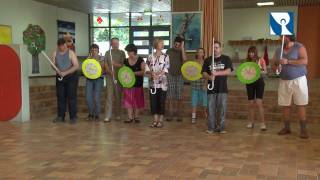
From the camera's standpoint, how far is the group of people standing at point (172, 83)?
5.63m

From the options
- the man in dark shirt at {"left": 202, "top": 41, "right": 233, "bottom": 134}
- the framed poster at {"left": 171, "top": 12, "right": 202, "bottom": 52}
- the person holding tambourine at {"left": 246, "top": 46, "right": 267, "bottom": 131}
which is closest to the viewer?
the man in dark shirt at {"left": 202, "top": 41, "right": 233, "bottom": 134}

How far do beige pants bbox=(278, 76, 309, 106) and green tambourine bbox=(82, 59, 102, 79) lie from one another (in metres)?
3.22

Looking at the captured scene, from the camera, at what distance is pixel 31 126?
6.59 metres

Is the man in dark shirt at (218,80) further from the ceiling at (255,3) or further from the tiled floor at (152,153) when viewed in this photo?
the ceiling at (255,3)

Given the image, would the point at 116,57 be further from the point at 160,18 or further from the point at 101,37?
the point at 101,37

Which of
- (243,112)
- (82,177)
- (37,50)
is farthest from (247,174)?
(37,50)

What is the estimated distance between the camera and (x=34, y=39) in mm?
14367

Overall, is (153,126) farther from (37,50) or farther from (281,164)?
(37,50)

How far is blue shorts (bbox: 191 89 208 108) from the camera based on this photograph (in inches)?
276

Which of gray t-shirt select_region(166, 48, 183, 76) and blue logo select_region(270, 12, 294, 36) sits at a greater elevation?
blue logo select_region(270, 12, 294, 36)

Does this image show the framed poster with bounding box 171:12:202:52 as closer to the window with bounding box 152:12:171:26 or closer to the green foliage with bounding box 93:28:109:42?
the window with bounding box 152:12:171:26

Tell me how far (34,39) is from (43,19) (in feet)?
3.56

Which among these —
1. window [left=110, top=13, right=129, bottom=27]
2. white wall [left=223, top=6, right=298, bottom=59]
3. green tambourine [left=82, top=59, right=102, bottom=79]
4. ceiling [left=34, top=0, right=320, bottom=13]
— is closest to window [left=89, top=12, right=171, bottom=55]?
window [left=110, top=13, right=129, bottom=27]

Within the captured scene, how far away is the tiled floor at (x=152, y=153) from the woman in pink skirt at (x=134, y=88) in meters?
0.45
